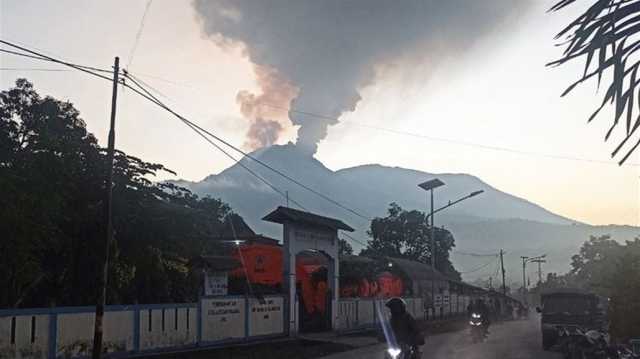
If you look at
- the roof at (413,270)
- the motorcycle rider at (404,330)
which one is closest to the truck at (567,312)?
the motorcycle rider at (404,330)

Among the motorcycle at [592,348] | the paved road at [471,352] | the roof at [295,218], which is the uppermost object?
the roof at [295,218]

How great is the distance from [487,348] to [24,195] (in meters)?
18.0

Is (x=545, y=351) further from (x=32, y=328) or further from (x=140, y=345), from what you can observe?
(x=32, y=328)

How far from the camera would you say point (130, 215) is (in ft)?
84.6

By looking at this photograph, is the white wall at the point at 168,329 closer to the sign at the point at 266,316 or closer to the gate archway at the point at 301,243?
the sign at the point at 266,316

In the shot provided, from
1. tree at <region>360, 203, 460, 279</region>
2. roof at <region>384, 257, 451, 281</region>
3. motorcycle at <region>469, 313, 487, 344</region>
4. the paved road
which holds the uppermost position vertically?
tree at <region>360, 203, 460, 279</region>

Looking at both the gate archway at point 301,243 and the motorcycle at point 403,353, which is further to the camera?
the gate archway at point 301,243

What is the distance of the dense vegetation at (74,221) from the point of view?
797 inches

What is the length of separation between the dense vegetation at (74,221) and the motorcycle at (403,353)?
1243 cm

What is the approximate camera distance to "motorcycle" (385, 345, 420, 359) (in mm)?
11204

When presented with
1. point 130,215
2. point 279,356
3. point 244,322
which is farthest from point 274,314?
point 130,215

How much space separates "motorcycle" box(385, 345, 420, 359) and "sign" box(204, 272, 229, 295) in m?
27.6

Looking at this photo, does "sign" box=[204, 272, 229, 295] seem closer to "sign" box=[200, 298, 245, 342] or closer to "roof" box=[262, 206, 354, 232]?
"roof" box=[262, 206, 354, 232]

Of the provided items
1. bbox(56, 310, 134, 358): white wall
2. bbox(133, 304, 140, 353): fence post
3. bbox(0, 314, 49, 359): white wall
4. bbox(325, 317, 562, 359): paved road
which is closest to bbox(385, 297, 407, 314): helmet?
bbox(0, 314, 49, 359): white wall
